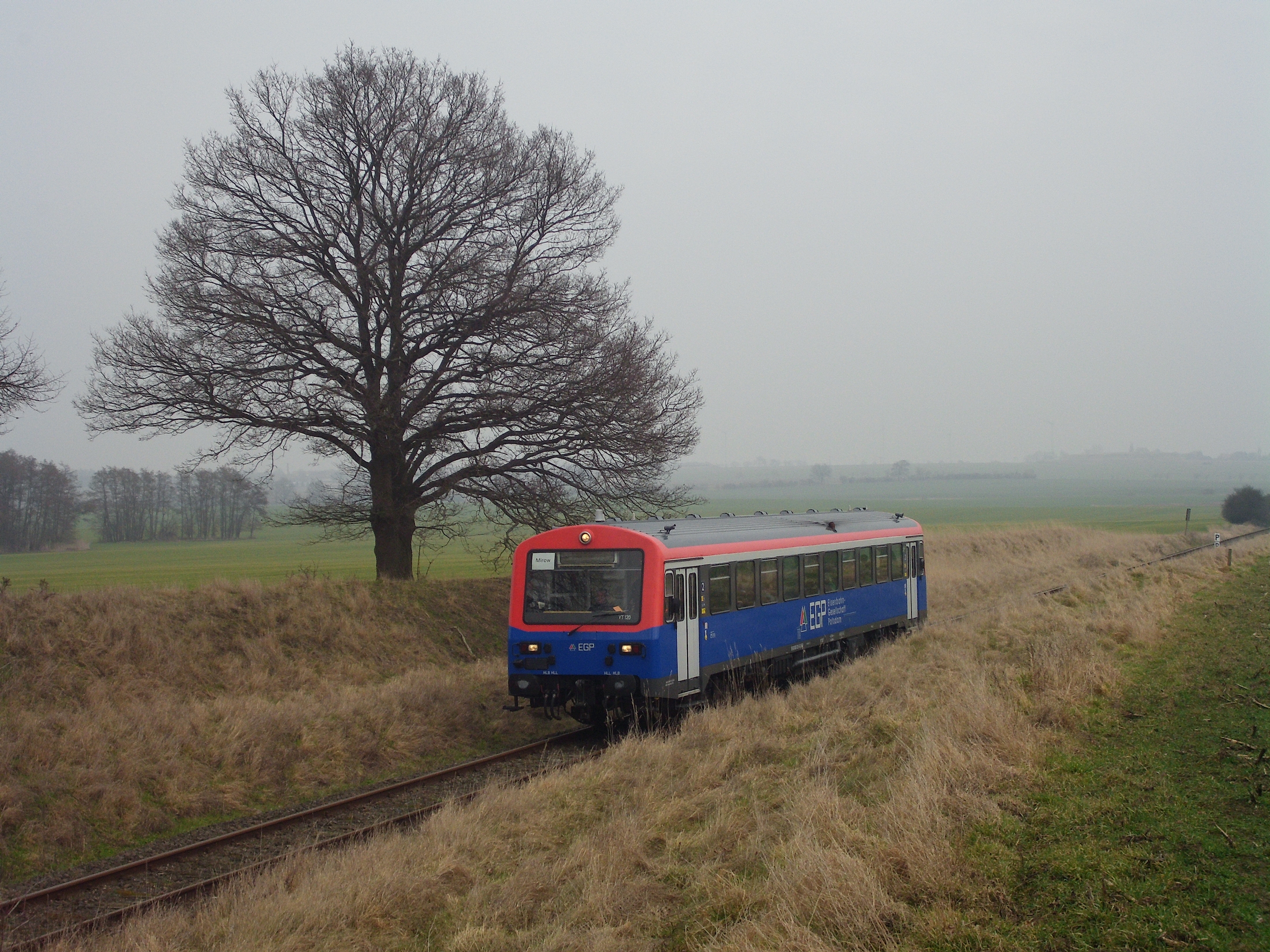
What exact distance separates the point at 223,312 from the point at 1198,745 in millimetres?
16582

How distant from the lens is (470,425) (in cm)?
2014

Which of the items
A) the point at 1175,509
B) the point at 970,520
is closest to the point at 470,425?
the point at 970,520

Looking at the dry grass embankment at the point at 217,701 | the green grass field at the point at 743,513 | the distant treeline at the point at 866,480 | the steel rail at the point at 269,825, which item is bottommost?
the steel rail at the point at 269,825

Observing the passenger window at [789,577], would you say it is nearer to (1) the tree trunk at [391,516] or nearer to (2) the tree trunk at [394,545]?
(1) the tree trunk at [391,516]

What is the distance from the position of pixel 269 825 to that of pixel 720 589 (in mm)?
6440

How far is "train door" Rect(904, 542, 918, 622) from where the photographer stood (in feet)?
66.3

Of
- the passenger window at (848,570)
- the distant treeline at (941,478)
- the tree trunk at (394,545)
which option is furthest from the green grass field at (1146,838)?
the distant treeline at (941,478)

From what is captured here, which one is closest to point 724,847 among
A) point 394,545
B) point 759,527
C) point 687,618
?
point 687,618

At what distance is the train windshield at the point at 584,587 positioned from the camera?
488 inches

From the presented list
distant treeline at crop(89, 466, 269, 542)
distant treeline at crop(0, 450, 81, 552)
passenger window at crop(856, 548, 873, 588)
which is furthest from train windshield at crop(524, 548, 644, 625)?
distant treeline at crop(89, 466, 269, 542)

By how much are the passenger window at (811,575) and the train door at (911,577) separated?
15.6ft

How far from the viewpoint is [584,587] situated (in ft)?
42.1

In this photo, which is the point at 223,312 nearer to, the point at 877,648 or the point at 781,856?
the point at 877,648

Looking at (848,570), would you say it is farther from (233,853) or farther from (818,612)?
(233,853)
